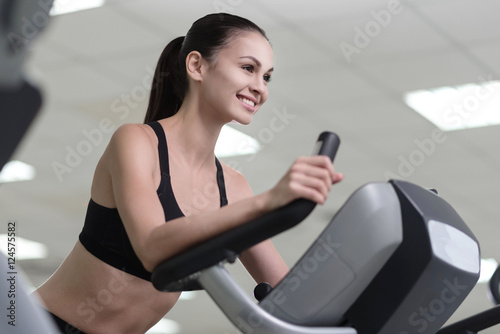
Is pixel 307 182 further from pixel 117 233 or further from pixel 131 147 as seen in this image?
pixel 117 233

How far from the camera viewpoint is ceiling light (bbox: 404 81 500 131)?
4.41 metres

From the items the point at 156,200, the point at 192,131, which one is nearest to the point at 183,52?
the point at 192,131

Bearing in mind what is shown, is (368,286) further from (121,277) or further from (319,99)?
(319,99)

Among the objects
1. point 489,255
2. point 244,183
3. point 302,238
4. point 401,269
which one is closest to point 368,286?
point 401,269

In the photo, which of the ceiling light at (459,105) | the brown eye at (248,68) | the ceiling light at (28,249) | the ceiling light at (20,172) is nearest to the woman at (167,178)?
the brown eye at (248,68)

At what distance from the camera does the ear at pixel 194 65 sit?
1.37 m

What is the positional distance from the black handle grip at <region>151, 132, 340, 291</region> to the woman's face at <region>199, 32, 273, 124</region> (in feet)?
1.42

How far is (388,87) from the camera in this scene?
4.39 metres

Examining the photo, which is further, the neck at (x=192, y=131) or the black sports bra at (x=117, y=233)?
the neck at (x=192, y=131)

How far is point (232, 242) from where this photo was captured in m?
0.82

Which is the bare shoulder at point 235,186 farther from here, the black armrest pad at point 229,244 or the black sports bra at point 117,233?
the black armrest pad at point 229,244

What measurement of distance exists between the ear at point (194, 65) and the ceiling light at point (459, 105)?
3.22m

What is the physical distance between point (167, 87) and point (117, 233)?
0.37 m

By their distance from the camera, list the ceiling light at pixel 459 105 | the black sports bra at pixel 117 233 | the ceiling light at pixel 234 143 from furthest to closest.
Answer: the ceiling light at pixel 234 143, the ceiling light at pixel 459 105, the black sports bra at pixel 117 233
